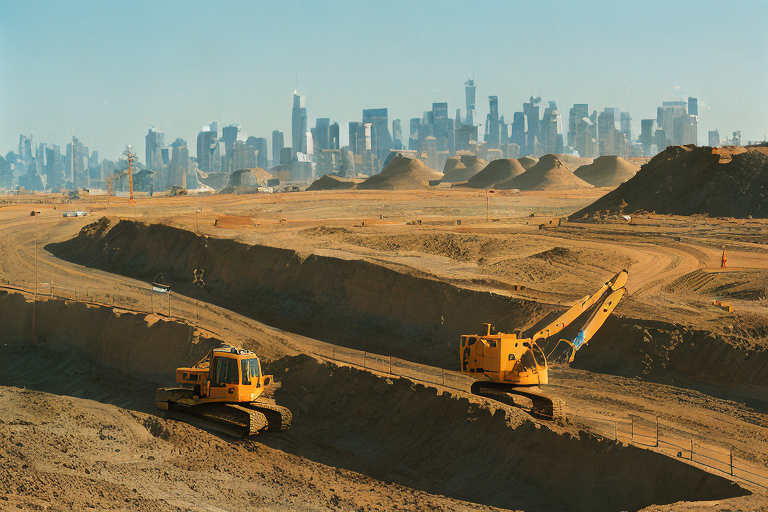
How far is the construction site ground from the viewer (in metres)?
18.5

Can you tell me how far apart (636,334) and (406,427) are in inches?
384

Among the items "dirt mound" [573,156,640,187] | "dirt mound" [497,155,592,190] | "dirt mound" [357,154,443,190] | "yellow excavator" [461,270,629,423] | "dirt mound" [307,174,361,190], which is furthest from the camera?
"dirt mound" [307,174,361,190]

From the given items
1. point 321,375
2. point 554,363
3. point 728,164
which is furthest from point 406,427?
point 728,164

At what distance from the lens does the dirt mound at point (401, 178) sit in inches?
6156

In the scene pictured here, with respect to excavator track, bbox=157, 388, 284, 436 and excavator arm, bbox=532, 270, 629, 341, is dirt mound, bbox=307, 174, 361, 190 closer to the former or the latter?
excavator track, bbox=157, 388, 284, 436

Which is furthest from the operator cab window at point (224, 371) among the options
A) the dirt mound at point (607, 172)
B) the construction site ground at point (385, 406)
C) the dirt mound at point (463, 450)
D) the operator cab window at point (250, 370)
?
the dirt mound at point (607, 172)

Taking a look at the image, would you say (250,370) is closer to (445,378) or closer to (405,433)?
(405,433)

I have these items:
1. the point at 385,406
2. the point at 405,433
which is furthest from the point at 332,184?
the point at 405,433

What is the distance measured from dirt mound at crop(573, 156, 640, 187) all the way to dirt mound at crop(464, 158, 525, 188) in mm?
14262

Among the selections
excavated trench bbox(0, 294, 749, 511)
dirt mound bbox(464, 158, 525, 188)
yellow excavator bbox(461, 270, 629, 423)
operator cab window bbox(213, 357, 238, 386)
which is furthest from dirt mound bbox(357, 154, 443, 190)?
yellow excavator bbox(461, 270, 629, 423)

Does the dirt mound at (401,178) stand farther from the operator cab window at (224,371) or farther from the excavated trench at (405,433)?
the operator cab window at (224,371)

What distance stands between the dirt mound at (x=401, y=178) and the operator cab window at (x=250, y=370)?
131782 mm

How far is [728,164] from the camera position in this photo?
59.9 meters

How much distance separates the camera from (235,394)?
70.1 feet
